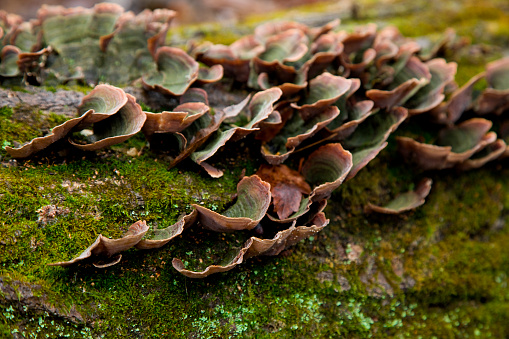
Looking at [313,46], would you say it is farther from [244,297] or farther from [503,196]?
[503,196]

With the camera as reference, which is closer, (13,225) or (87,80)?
(13,225)

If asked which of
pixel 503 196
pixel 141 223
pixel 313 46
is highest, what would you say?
pixel 313 46

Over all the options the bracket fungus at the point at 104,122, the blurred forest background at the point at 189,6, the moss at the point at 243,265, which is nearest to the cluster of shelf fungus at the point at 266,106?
the bracket fungus at the point at 104,122

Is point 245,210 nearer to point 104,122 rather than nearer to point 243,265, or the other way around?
point 243,265

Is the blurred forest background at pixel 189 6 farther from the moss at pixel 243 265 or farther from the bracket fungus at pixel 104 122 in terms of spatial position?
the bracket fungus at pixel 104 122

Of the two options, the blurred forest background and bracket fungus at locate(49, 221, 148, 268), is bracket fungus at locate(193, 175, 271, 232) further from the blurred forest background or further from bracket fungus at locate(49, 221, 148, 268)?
the blurred forest background

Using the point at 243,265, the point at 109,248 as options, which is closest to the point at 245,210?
the point at 243,265

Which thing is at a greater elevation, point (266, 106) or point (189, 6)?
point (266, 106)

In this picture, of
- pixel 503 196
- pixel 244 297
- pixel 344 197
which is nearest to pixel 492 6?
pixel 503 196

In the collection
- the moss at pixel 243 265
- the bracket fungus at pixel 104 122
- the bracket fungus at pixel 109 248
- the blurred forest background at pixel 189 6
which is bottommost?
the blurred forest background at pixel 189 6
